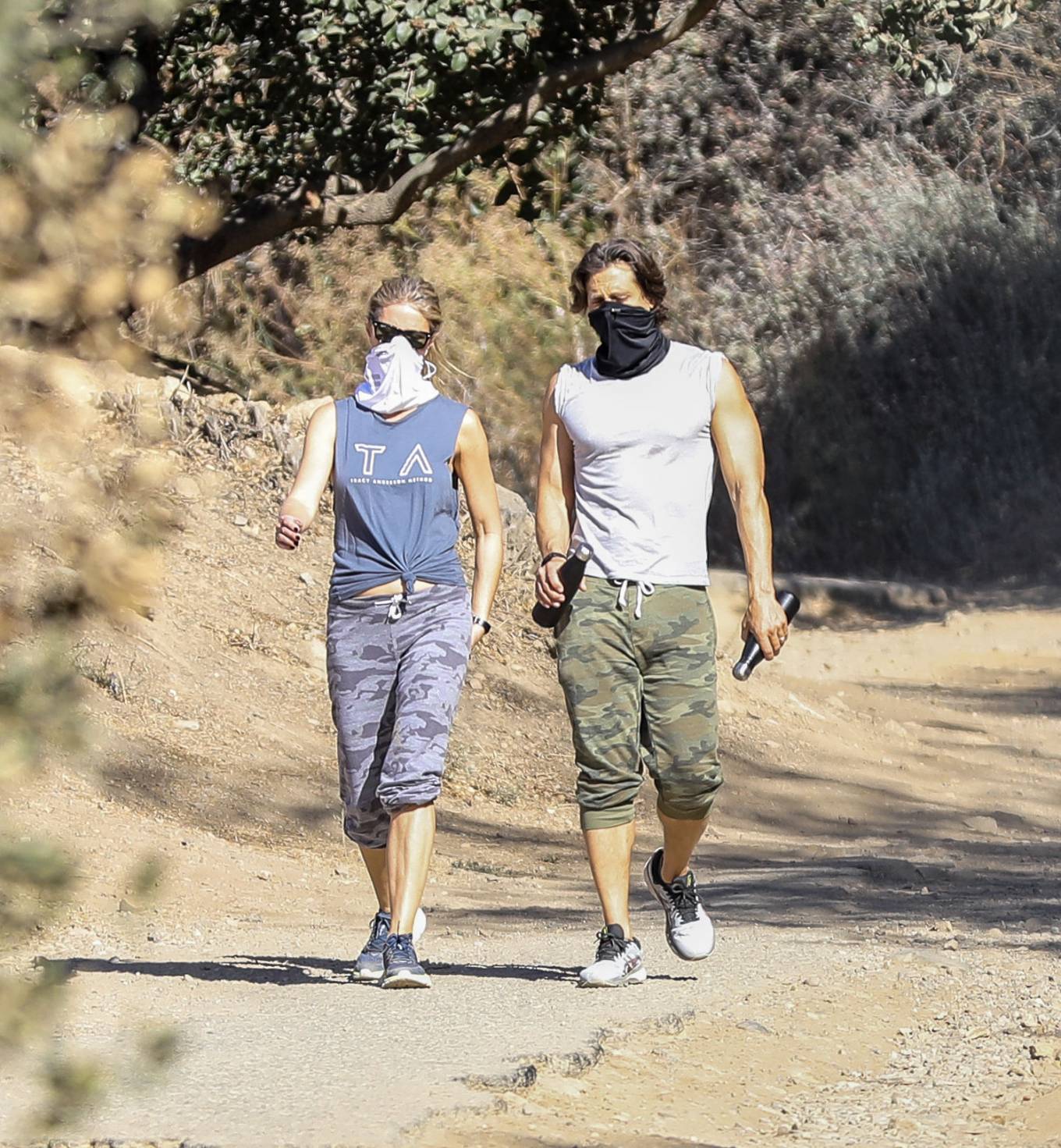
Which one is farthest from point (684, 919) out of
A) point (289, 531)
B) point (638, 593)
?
point (289, 531)

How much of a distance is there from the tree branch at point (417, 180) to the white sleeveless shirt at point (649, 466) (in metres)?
5.39

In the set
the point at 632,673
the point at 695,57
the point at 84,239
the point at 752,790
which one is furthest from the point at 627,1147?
the point at 695,57

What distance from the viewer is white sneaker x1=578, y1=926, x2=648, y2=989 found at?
5211 mm

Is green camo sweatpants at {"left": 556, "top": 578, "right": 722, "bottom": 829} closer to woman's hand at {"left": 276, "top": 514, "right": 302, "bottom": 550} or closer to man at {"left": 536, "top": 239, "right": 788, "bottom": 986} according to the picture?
man at {"left": 536, "top": 239, "right": 788, "bottom": 986}

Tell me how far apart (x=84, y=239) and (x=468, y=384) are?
50.9ft

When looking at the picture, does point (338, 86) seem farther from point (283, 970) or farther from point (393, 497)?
point (283, 970)

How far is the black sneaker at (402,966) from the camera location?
16.6 feet

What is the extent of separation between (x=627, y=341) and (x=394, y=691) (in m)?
1.10

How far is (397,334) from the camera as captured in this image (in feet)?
17.5

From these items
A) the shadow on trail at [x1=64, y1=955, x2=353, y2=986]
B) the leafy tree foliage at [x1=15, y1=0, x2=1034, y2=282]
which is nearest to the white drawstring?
the shadow on trail at [x1=64, y1=955, x2=353, y2=986]

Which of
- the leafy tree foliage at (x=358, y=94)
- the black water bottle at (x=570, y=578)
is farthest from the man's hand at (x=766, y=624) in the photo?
the leafy tree foliage at (x=358, y=94)

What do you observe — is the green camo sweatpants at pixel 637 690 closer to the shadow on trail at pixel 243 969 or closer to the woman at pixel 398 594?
the woman at pixel 398 594

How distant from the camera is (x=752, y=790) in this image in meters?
10.8

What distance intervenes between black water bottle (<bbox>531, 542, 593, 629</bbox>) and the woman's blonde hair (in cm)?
77
